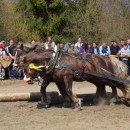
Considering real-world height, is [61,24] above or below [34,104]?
above

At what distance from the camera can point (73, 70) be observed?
9.52 meters

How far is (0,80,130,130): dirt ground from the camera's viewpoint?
24.5ft

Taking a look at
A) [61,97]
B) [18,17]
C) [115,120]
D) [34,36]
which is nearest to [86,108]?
[61,97]

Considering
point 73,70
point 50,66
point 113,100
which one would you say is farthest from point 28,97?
point 113,100

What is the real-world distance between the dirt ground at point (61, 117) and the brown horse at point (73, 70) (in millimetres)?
450

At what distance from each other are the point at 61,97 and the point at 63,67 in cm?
134

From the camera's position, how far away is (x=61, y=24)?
3173 cm

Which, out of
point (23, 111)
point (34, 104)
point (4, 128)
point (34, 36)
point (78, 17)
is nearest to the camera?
point (4, 128)

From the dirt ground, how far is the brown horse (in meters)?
0.45

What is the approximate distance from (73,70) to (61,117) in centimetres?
146

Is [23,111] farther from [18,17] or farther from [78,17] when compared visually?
[18,17]

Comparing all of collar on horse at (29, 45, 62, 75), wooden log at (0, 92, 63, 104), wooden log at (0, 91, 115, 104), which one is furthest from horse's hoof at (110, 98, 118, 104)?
collar on horse at (29, 45, 62, 75)

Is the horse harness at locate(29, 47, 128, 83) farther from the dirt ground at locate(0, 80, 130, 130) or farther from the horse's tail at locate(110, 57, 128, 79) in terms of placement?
the dirt ground at locate(0, 80, 130, 130)

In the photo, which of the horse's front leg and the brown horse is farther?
the horse's front leg
